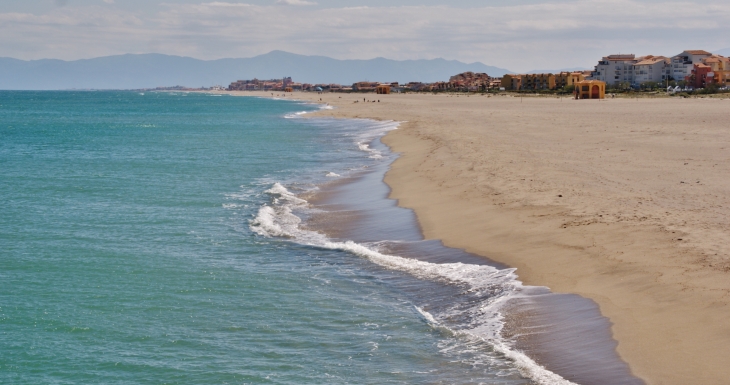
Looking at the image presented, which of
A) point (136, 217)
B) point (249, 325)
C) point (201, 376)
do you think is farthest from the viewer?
point (136, 217)

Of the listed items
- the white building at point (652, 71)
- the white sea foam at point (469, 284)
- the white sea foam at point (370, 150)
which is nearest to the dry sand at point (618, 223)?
the white sea foam at point (469, 284)

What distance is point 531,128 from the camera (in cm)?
3894

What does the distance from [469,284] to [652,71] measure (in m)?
130

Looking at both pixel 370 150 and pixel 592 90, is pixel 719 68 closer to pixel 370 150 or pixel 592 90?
pixel 592 90

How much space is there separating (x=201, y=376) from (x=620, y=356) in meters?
5.01

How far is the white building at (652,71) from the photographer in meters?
129

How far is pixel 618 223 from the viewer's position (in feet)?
45.0

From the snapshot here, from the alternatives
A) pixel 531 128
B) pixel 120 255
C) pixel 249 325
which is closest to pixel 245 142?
pixel 531 128

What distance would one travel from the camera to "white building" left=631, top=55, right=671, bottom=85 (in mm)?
128562

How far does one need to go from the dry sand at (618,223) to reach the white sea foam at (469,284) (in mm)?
580

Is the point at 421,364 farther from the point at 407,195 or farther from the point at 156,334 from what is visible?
the point at 407,195

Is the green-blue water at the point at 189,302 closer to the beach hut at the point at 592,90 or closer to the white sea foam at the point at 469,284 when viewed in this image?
the white sea foam at the point at 469,284

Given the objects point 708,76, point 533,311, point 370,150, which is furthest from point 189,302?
point 708,76

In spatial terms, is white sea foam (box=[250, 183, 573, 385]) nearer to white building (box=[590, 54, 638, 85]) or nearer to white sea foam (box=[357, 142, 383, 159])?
white sea foam (box=[357, 142, 383, 159])
